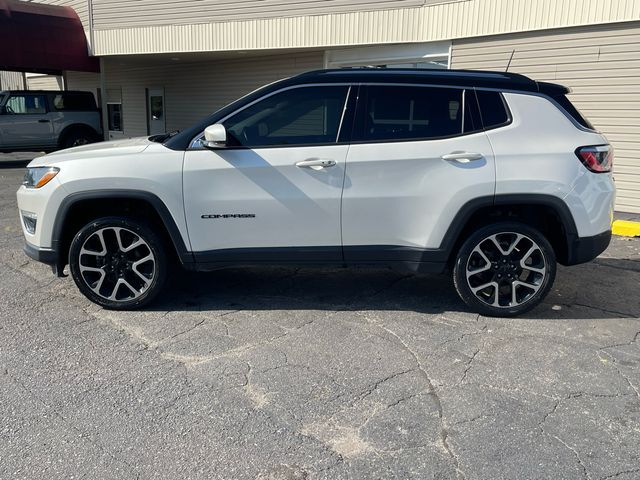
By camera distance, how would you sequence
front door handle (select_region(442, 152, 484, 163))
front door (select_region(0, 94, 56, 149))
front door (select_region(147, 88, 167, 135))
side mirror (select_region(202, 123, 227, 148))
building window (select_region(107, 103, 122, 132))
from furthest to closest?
1. building window (select_region(107, 103, 122, 132))
2. front door (select_region(147, 88, 167, 135))
3. front door (select_region(0, 94, 56, 149))
4. front door handle (select_region(442, 152, 484, 163))
5. side mirror (select_region(202, 123, 227, 148))

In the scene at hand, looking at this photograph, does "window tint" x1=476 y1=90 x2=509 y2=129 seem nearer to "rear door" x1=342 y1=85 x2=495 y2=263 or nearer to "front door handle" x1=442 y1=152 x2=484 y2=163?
"rear door" x1=342 y1=85 x2=495 y2=263

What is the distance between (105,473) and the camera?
8.44 ft

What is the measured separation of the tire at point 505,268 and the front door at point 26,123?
13673 millimetres

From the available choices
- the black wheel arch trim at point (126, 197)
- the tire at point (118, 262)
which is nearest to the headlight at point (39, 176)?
the black wheel arch trim at point (126, 197)

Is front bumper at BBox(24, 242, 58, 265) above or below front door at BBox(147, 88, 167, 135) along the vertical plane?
below

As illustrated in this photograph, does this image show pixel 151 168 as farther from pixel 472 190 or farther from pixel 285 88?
pixel 472 190

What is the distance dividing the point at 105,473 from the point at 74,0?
16084 millimetres

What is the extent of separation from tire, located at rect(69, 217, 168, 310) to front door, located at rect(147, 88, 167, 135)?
529 inches

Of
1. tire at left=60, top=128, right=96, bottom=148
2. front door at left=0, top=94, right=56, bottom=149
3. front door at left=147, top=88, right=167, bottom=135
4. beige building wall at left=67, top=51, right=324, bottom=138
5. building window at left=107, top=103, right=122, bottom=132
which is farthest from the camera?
building window at left=107, top=103, right=122, bottom=132

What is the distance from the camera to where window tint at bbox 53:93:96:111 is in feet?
48.5

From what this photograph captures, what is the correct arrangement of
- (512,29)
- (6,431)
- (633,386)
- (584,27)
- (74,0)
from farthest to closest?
(74,0) → (512,29) → (584,27) → (633,386) → (6,431)

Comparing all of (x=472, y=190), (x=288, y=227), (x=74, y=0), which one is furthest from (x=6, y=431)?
(x=74, y=0)

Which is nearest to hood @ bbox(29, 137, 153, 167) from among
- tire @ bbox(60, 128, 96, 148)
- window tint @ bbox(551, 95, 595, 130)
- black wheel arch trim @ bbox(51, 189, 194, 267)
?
black wheel arch trim @ bbox(51, 189, 194, 267)

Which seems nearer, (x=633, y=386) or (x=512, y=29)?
(x=633, y=386)
